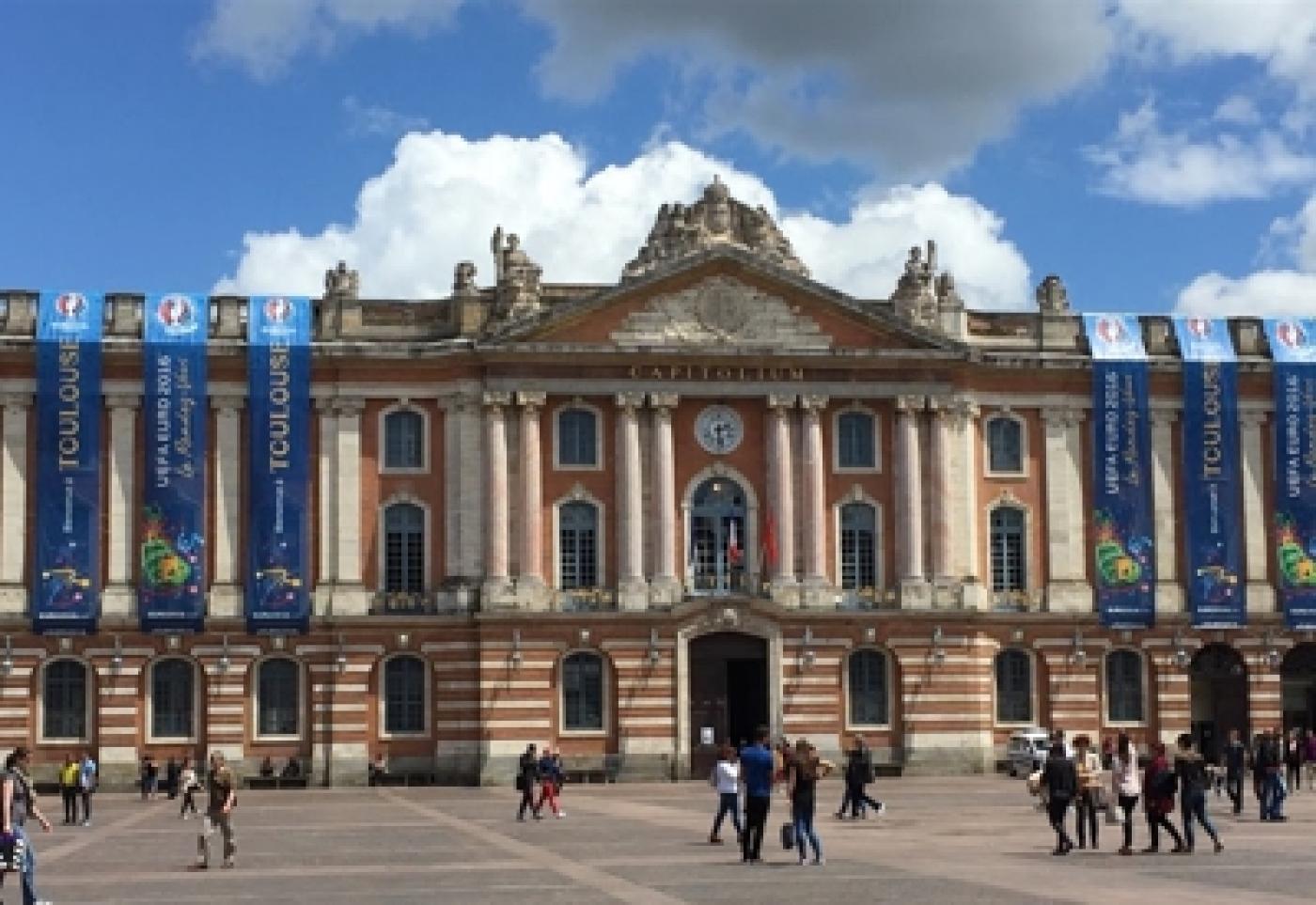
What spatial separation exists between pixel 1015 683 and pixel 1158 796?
115 ft

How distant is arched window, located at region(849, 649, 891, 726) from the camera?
220 ft

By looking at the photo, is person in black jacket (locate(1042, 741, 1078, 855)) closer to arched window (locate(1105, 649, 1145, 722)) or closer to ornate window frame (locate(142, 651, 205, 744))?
arched window (locate(1105, 649, 1145, 722))

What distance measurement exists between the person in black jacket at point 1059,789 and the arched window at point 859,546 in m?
32.5

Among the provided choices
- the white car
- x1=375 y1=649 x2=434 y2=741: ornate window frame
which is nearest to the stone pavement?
the white car

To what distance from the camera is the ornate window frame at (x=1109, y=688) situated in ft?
227

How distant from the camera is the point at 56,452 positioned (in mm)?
64875

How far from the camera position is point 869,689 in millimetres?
67312

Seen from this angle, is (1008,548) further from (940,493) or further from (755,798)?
(755,798)

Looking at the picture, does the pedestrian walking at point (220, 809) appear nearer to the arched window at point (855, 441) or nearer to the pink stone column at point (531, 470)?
the pink stone column at point (531, 470)

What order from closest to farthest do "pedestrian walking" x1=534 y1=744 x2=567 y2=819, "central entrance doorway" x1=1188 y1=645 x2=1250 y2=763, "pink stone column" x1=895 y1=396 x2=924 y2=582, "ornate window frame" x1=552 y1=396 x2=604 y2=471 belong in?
1. "pedestrian walking" x1=534 y1=744 x2=567 y2=819
2. "ornate window frame" x1=552 y1=396 x2=604 y2=471
3. "pink stone column" x1=895 y1=396 x2=924 y2=582
4. "central entrance doorway" x1=1188 y1=645 x2=1250 y2=763

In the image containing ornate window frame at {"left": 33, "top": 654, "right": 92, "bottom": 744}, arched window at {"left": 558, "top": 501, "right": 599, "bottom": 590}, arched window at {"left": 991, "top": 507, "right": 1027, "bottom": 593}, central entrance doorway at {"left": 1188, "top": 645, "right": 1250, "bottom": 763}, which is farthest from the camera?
central entrance doorway at {"left": 1188, "top": 645, "right": 1250, "bottom": 763}

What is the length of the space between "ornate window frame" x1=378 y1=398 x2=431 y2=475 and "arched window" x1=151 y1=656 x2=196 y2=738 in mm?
8876

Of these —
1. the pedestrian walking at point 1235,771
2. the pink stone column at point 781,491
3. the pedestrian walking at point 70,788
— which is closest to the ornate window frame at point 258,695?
the pink stone column at point 781,491

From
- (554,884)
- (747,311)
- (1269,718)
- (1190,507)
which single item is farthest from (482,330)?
(554,884)
